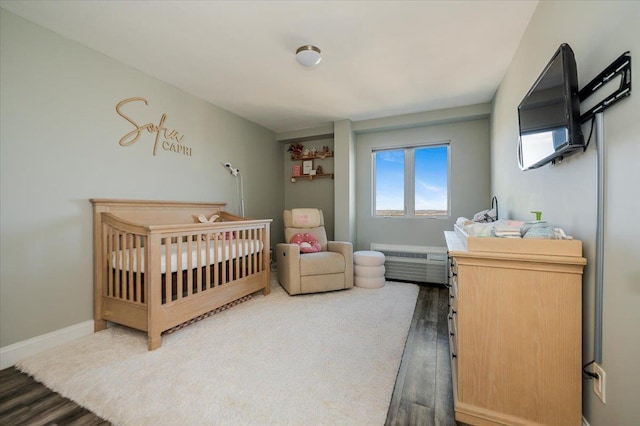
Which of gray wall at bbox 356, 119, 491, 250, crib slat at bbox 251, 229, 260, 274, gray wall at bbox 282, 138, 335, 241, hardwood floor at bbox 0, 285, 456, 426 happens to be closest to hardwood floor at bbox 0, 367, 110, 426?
hardwood floor at bbox 0, 285, 456, 426

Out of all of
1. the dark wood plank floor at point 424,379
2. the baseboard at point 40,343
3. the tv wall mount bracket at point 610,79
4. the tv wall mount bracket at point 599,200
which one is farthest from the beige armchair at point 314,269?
the tv wall mount bracket at point 610,79

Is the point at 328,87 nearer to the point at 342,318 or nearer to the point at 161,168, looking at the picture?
the point at 161,168

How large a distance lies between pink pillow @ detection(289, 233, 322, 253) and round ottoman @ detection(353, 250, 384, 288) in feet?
1.92

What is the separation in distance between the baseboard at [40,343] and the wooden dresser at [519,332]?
2687 millimetres

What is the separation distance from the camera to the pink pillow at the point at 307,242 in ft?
11.0

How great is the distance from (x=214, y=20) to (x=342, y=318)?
8.49 ft

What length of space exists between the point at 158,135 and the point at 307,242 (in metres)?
2.08

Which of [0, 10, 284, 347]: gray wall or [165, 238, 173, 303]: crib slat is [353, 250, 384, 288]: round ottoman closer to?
[165, 238, 173, 303]: crib slat

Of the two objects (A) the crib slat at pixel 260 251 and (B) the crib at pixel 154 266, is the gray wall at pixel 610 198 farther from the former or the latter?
(A) the crib slat at pixel 260 251

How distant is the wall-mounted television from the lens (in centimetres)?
108

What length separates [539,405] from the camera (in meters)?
1.11

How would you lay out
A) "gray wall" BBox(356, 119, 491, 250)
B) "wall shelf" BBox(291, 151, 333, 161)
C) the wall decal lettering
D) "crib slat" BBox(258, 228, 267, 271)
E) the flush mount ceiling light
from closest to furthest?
the flush mount ceiling light < the wall decal lettering < "crib slat" BBox(258, 228, 267, 271) < "gray wall" BBox(356, 119, 491, 250) < "wall shelf" BBox(291, 151, 333, 161)

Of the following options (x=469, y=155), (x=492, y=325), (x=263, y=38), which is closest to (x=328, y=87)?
(x=263, y=38)

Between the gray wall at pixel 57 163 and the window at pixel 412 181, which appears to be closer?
the gray wall at pixel 57 163
